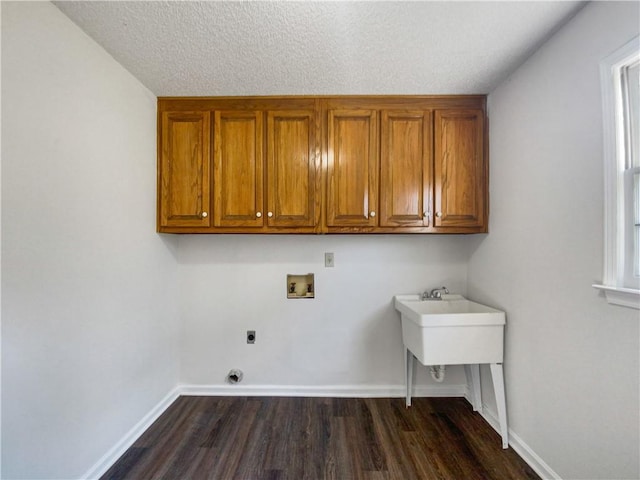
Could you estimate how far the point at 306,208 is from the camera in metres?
1.96

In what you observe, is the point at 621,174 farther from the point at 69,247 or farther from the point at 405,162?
the point at 69,247

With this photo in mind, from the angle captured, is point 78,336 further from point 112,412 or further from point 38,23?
point 38,23

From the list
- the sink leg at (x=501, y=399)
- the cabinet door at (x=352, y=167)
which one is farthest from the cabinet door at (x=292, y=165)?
the sink leg at (x=501, y=399)

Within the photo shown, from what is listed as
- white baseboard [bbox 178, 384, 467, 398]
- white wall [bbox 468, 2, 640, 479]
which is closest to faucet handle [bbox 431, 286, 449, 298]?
white wall [bbox 468, 2, 640, 479]

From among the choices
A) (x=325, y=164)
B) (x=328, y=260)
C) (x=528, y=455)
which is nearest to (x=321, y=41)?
(x=325, y=164)

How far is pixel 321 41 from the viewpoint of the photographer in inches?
55.6

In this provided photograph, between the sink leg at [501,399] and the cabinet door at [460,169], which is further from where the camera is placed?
the cabinet door at [460,169]

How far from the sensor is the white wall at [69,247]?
1056mm

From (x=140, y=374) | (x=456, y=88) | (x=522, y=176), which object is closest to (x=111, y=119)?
(x=140, y=374)

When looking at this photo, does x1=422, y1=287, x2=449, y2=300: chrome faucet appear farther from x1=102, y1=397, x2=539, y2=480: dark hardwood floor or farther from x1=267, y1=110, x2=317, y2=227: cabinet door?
x1=267, y1=110, x2=317, y2=227: cabinet door

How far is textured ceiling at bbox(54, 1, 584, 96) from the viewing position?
1.23 m

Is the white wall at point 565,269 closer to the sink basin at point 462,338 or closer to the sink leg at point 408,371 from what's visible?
the sink basin at point 462,338

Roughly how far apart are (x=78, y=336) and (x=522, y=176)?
2.60 meters

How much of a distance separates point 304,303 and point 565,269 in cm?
169
